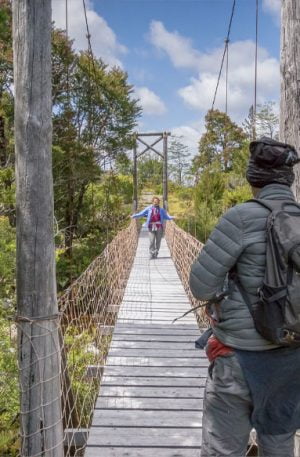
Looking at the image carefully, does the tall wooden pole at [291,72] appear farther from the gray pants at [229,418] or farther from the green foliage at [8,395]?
the green foliage at [8,395]

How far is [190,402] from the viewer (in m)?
1.81

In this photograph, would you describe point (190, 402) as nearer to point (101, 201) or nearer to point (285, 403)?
point (285, 403)

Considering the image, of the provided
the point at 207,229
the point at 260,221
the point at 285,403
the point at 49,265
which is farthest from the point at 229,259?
the point at 207,229

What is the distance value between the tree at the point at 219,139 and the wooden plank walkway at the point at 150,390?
15.7 m

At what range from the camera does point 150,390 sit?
1.92m

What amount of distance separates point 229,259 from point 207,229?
8797 mm

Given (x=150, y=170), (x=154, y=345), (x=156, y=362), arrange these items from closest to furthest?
(x=156, y=362), (x=154, y=345), (x=150, y=170)

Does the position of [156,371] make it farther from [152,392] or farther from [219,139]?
[219,139]

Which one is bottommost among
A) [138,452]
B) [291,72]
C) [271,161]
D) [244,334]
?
[138,452]

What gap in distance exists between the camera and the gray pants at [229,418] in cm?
92

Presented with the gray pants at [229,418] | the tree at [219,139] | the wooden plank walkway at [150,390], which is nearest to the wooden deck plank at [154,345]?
the wooden plank walkway at [150,390]

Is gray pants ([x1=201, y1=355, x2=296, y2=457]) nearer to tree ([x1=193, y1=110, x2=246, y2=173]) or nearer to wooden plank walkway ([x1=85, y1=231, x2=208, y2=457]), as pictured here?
wooden plank walkway ([x1=85, y1=231, x2=208, y2=457])

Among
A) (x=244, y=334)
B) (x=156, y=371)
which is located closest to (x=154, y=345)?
(x=156, y=371)

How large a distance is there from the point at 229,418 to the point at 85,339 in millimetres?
3285
